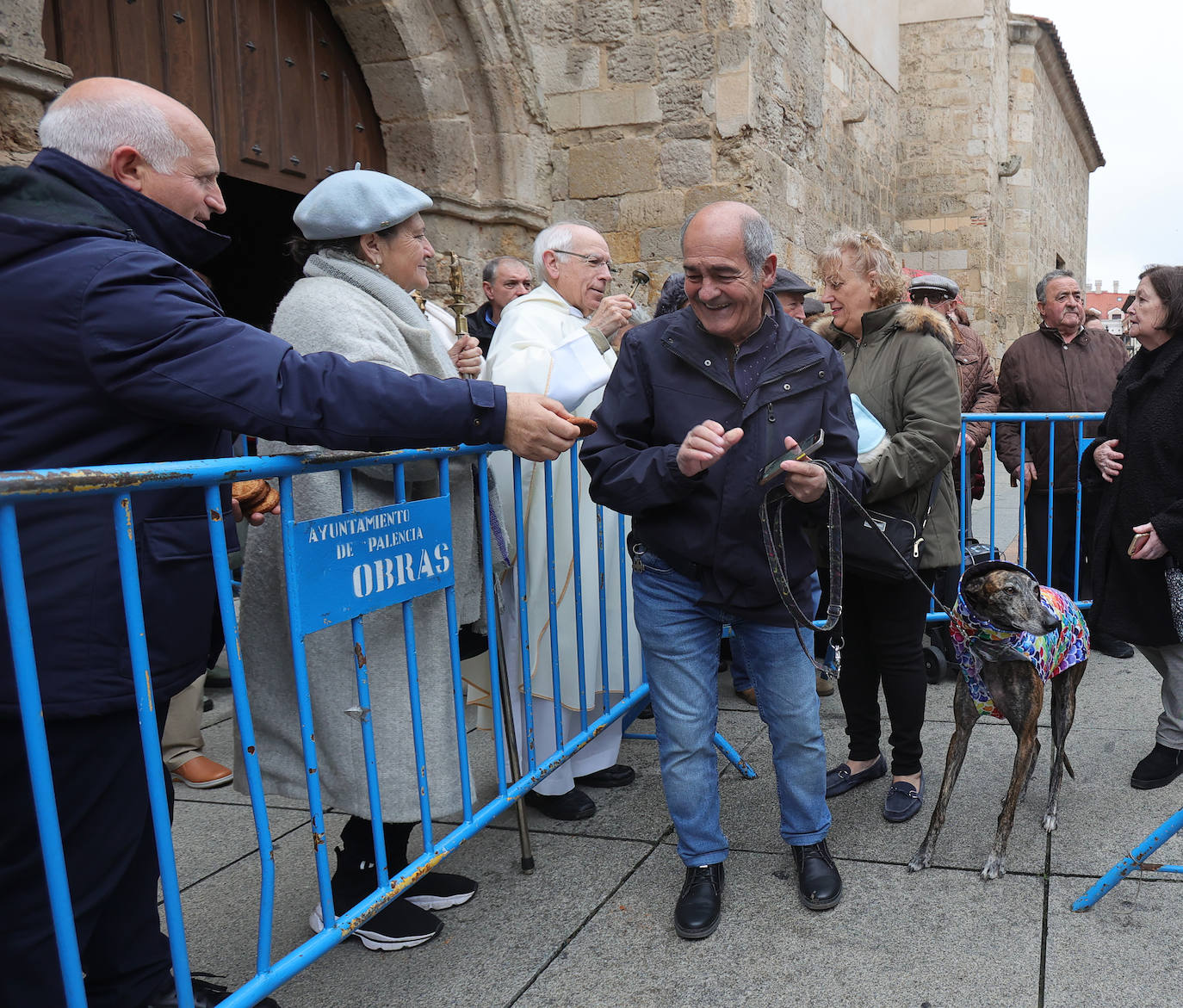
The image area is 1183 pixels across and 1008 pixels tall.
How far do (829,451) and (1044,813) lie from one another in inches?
60.8

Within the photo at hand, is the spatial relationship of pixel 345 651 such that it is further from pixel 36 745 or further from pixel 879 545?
pixel 879 545

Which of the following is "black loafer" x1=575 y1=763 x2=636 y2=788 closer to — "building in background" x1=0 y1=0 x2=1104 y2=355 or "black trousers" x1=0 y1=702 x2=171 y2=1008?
"black trousers" x1=0 y1=702 x2=171 y2=1008

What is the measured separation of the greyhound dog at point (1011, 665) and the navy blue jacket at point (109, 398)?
184cm

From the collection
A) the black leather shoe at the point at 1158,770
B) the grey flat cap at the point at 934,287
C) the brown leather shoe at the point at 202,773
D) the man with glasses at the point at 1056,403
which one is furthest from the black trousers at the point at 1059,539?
the brown leather shoe at the point at 202,773

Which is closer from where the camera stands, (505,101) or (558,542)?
(558,542)

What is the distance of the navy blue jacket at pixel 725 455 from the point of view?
259 centimetres

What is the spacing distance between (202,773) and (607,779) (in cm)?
157

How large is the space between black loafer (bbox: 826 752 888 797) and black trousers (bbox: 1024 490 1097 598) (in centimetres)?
243

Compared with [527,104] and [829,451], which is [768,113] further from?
[829,451]

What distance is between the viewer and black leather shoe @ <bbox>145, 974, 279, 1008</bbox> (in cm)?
220

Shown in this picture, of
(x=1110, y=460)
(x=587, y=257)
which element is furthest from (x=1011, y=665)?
(x=587, y=257)

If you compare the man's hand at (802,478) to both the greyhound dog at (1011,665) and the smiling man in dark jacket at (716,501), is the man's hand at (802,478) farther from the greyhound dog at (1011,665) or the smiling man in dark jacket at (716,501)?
the greyhound dog at (1011,665)

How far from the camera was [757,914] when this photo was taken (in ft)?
9.11

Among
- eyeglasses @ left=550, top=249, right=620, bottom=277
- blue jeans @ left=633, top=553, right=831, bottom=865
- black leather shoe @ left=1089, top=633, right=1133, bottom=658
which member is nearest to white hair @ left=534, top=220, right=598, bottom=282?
eyeglasses @ left=550, top=249, right=620, bottom=277
